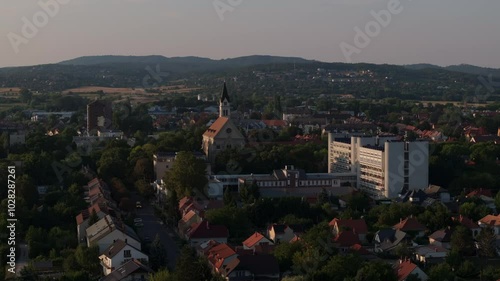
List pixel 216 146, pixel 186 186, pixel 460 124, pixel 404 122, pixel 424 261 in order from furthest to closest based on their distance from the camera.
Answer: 1. pixel 404 122
2. pixel 460 124
3. pixel 216 146
4. pixel 186 186
5. pixel 424 261

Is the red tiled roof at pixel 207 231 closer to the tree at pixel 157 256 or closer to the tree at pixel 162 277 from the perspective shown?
the tree at pixel 157 256

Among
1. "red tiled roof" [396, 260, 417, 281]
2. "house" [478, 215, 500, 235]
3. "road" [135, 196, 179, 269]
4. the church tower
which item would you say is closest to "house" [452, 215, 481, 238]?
"house" [478, 215, 500, 235]

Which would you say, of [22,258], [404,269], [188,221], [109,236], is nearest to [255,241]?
[188,221]

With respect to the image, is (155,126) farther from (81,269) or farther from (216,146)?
(81,269)

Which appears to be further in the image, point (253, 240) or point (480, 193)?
point (480, 193)

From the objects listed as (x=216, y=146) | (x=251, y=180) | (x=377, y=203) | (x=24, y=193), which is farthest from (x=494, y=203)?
(x=24, y=193)

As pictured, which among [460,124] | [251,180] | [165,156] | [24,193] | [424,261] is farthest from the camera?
[460,124]

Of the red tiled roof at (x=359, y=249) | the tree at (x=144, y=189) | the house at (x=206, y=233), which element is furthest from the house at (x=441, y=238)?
the tree at (x=144, y=189)

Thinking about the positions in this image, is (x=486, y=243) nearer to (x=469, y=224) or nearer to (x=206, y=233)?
(x=469, y=224)
